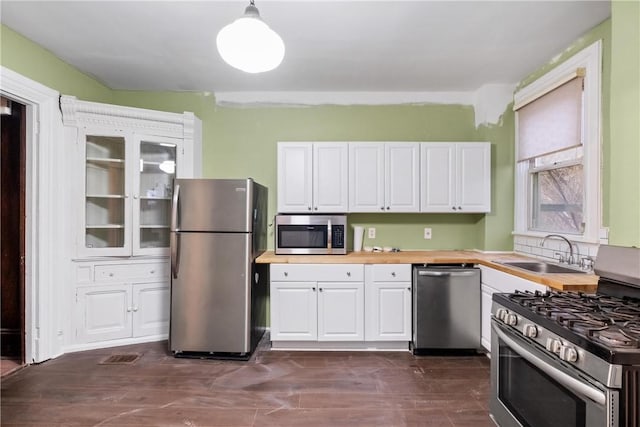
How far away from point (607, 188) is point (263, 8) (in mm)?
2585

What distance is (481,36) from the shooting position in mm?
2498

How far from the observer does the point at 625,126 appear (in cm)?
169

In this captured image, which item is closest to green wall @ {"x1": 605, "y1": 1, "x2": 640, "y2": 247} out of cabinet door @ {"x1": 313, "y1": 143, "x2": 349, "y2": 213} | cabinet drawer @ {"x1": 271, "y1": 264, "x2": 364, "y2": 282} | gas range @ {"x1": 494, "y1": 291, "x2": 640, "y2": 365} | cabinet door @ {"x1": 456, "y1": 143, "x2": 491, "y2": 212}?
gas range @ {"x1": 494, "y1": 291, "x2": 640, "y2": 365}

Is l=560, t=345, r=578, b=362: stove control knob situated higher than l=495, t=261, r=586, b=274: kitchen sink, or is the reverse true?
l=495, t=261, r=586, b=274: kitchen sink

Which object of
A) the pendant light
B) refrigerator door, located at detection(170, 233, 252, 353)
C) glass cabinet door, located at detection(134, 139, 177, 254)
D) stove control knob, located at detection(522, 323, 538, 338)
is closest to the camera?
stove control knob, located at detection(522, 323, 538, 338)

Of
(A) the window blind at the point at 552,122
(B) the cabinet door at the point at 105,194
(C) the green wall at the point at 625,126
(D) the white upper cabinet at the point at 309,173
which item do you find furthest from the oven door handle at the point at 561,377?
(B) the cabinet door at the point at 105,194

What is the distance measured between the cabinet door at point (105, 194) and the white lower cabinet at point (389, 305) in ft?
7.60

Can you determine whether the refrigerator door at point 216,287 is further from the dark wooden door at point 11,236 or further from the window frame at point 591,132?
the window frame at point 591,132

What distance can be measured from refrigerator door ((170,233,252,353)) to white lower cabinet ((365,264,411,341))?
1.08 m

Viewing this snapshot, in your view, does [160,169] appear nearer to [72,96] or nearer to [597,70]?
[72,96]

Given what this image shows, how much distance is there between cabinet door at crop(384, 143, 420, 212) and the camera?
10.9ft

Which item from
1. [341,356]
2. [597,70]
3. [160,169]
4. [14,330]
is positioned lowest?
[341,356]

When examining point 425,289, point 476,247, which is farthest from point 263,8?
point 476,247

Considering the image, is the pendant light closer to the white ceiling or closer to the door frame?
the white ceiling
